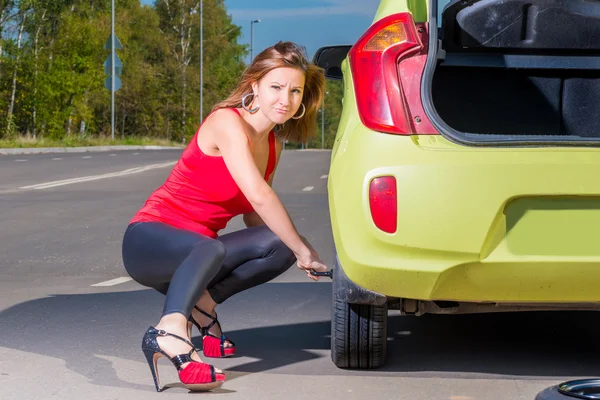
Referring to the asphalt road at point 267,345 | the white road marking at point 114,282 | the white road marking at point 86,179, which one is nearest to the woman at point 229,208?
the asphalt road at point 267,345

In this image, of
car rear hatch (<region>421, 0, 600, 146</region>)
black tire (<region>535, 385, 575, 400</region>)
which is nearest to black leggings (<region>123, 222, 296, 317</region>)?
car rear hatch (<region>421, 0, 600, 146</region>)

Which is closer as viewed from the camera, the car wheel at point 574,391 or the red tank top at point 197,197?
the car wheel at point 574,391

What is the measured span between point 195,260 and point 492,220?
125cm

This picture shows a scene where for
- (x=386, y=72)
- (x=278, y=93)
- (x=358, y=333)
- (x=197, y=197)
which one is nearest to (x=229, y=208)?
(x=197, y=197)

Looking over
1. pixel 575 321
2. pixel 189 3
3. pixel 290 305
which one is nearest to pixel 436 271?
Answer: pixel 575 321

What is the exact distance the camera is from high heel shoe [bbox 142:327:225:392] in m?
4.55

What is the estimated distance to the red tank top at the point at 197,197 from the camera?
5180 millimetres

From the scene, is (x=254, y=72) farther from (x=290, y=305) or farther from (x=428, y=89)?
(x=290, y=305)

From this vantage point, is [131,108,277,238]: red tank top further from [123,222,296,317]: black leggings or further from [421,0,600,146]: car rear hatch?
[421,0,600,146]: car rear hatch

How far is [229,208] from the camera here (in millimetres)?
5289

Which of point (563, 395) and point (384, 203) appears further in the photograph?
point (384, 203)

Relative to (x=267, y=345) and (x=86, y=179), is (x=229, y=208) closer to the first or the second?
(x=267, y=345)

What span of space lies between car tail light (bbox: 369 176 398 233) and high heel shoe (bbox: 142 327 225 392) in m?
0.83

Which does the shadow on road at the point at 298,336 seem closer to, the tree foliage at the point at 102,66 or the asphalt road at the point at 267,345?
the asphalt road at the point at 267,345
